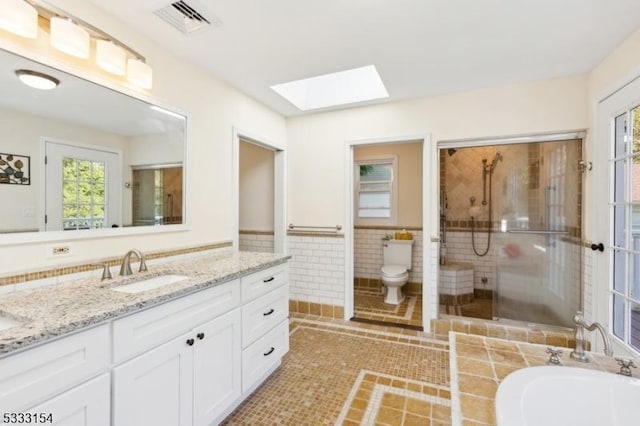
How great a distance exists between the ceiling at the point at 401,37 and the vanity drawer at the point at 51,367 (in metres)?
1.73

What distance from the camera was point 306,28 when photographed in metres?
1.87

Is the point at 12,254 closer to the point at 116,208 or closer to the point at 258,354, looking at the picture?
the point at 116,208

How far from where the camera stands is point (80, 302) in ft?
4.02

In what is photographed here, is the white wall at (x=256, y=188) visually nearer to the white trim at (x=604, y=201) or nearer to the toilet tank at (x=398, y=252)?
the toilet tank at (x=398, y=252)

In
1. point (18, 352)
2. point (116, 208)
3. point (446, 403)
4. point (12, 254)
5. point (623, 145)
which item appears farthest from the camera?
point (623, 145)

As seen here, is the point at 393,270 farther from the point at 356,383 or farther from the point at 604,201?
the point at 604,201

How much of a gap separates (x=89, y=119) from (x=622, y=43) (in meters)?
3.43

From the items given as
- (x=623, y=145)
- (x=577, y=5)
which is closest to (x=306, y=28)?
(x=577, y=5)

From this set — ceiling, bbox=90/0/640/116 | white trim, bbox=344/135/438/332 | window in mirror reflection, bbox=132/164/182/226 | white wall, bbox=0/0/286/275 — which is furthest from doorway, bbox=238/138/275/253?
window in mirror reflection, bbox=132/164/182/226

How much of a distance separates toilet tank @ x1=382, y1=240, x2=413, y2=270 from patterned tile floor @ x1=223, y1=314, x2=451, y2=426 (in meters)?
1.31

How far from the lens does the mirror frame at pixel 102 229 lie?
1355 millimetres

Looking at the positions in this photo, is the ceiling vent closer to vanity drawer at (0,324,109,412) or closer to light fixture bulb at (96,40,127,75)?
light fixture bulb at (96,40,127,75)

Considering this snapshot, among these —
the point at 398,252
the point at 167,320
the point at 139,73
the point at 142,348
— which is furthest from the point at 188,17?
the point at 398,252

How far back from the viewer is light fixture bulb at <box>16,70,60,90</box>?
138 cm
